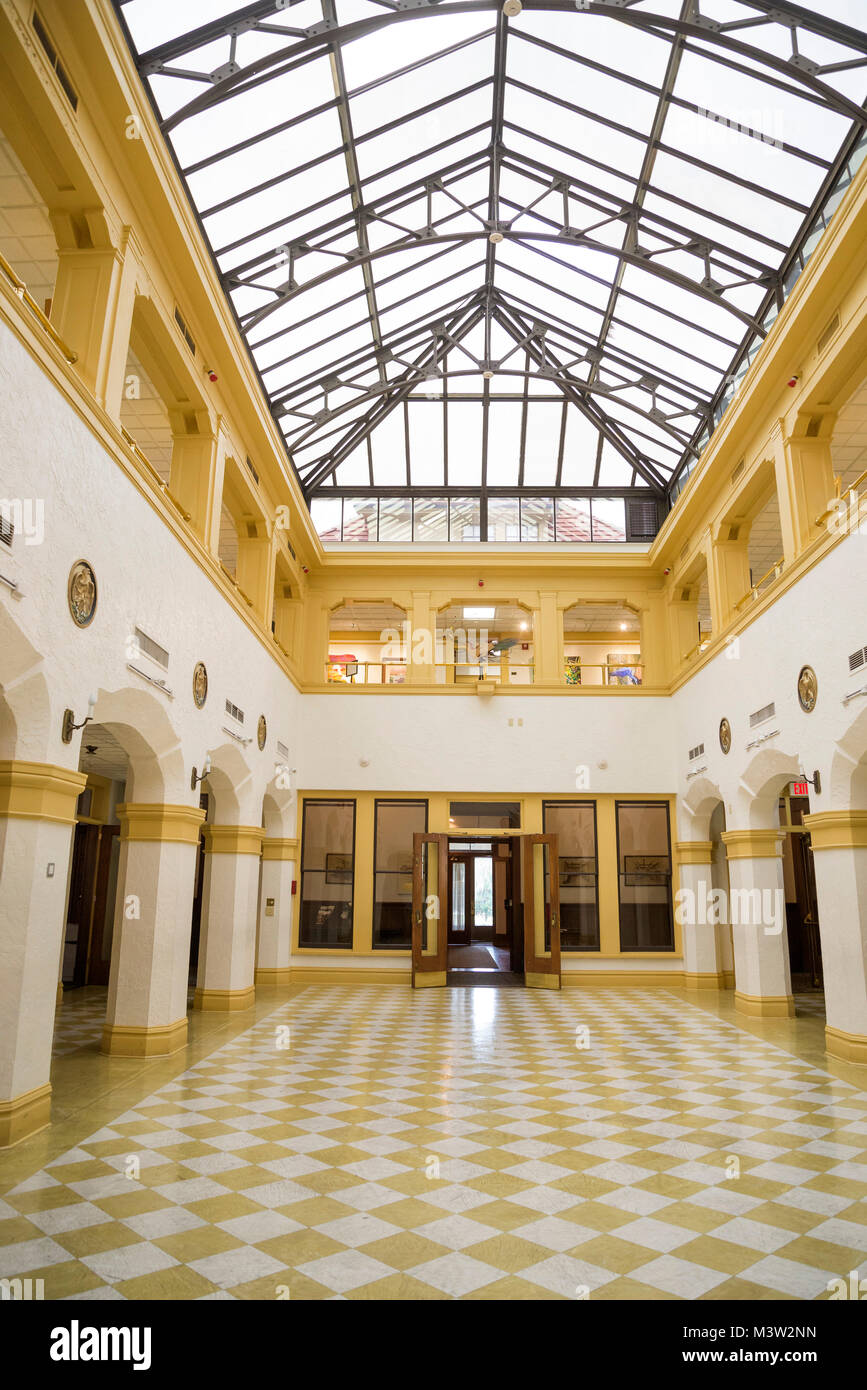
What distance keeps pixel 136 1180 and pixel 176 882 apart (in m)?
3.78

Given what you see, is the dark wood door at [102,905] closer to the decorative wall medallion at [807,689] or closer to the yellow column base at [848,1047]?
the decorative wall medallion at [807,689]

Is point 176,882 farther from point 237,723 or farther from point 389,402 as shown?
point 389,402

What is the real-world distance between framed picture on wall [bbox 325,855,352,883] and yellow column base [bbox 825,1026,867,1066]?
8063mm

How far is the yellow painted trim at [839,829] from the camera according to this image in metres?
8.05

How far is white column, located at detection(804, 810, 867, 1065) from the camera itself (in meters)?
7.95

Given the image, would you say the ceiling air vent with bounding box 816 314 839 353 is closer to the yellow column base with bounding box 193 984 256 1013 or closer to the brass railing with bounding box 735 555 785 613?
the brass railing with bounding box 735 555 785 613

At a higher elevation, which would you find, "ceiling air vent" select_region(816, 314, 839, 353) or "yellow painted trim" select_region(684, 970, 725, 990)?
"ceiling air vent" select_region(816, 314, 839, 353)

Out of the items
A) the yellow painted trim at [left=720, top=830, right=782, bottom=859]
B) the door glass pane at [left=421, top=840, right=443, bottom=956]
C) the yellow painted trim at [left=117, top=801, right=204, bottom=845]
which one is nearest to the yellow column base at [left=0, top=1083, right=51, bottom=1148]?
the yellow painted trim at [left=117, top=801, right=204, bottom=845]

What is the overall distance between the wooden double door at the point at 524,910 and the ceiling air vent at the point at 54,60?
1058cm

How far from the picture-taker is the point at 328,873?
1441cm

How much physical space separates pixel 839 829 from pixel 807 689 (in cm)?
148

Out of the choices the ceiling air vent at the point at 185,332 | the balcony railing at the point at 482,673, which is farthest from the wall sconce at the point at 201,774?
the balcony railing at the point at 482,673

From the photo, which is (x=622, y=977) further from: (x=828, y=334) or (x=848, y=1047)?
(x=828, y=334)
